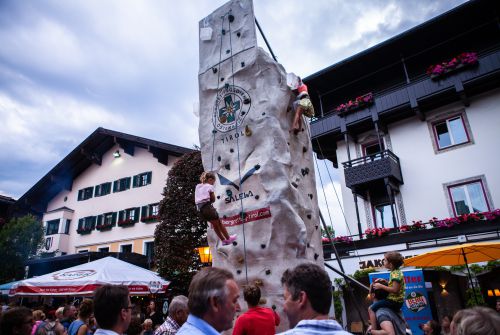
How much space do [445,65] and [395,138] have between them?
12.6 feet

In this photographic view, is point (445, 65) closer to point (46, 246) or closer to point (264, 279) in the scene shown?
point (264, 279)

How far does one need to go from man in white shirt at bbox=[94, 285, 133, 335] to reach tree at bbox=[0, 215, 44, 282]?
2081cm

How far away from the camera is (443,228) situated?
1295 centimetres

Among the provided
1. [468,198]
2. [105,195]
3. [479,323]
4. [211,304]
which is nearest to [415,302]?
[468,198]

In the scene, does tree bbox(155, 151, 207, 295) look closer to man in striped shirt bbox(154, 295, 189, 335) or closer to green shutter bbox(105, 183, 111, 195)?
man in striped shirt bbox(154, 295, 189, 335)

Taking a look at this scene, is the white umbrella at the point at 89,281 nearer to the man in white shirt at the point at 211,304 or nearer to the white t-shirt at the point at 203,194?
the white t-shirt at the point at 203,194

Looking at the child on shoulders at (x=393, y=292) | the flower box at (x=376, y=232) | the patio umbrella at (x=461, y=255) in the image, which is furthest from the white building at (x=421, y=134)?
the child on shoulders at (x=393, y=292)

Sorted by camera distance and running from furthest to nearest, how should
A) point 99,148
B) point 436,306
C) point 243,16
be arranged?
point 99,148 → point 436,306 → point 243,16

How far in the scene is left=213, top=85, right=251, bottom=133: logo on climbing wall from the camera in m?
5.10

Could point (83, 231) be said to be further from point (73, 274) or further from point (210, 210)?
point (210, 210)

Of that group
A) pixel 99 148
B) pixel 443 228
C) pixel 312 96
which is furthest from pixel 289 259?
pixel 99 148

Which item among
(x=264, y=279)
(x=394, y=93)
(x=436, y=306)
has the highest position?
(x=394, y=93)

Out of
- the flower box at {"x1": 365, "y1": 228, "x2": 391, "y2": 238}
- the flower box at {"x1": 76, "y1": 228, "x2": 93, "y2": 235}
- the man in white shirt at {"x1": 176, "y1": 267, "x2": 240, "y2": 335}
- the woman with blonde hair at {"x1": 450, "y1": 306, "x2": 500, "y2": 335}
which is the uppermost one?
the flower box at {"x1": 76, "y1": 228, "x2": 93, "y2": 235}

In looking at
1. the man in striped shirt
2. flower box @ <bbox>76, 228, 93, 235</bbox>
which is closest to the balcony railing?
the man in striped shirt
